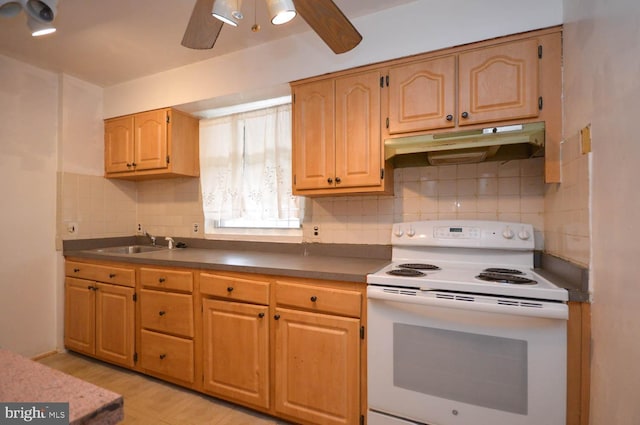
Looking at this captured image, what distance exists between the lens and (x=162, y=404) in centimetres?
195

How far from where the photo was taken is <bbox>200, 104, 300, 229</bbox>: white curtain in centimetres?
242

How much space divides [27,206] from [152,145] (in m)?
1.05

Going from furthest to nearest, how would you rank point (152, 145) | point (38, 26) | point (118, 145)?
point (118, 145) < point (152, 145) < point (38, 26)

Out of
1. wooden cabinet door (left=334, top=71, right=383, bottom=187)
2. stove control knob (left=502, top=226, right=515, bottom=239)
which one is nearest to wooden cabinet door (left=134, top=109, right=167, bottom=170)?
wooden cabinet door (left=334, top=71, right=383, bottom=187)

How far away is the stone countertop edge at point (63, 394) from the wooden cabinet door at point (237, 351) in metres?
1.31

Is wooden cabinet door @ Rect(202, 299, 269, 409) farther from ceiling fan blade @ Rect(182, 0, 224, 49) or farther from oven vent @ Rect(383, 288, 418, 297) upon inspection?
ceiling fan blade @ Rect(182, 0, 224, 49)

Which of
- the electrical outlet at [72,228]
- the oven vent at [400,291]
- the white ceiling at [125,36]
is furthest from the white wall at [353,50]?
the oven vent at [400,291]

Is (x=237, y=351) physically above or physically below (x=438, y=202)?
below

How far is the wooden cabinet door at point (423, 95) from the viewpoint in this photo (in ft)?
5.56

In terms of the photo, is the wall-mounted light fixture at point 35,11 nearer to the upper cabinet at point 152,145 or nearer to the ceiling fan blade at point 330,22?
the ceiling fan blade at point 330,22

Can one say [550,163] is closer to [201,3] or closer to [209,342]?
[201,3]

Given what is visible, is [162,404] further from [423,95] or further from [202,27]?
[423,95]

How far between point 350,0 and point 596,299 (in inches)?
72.7

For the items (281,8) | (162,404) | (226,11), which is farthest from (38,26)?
(162,404)
